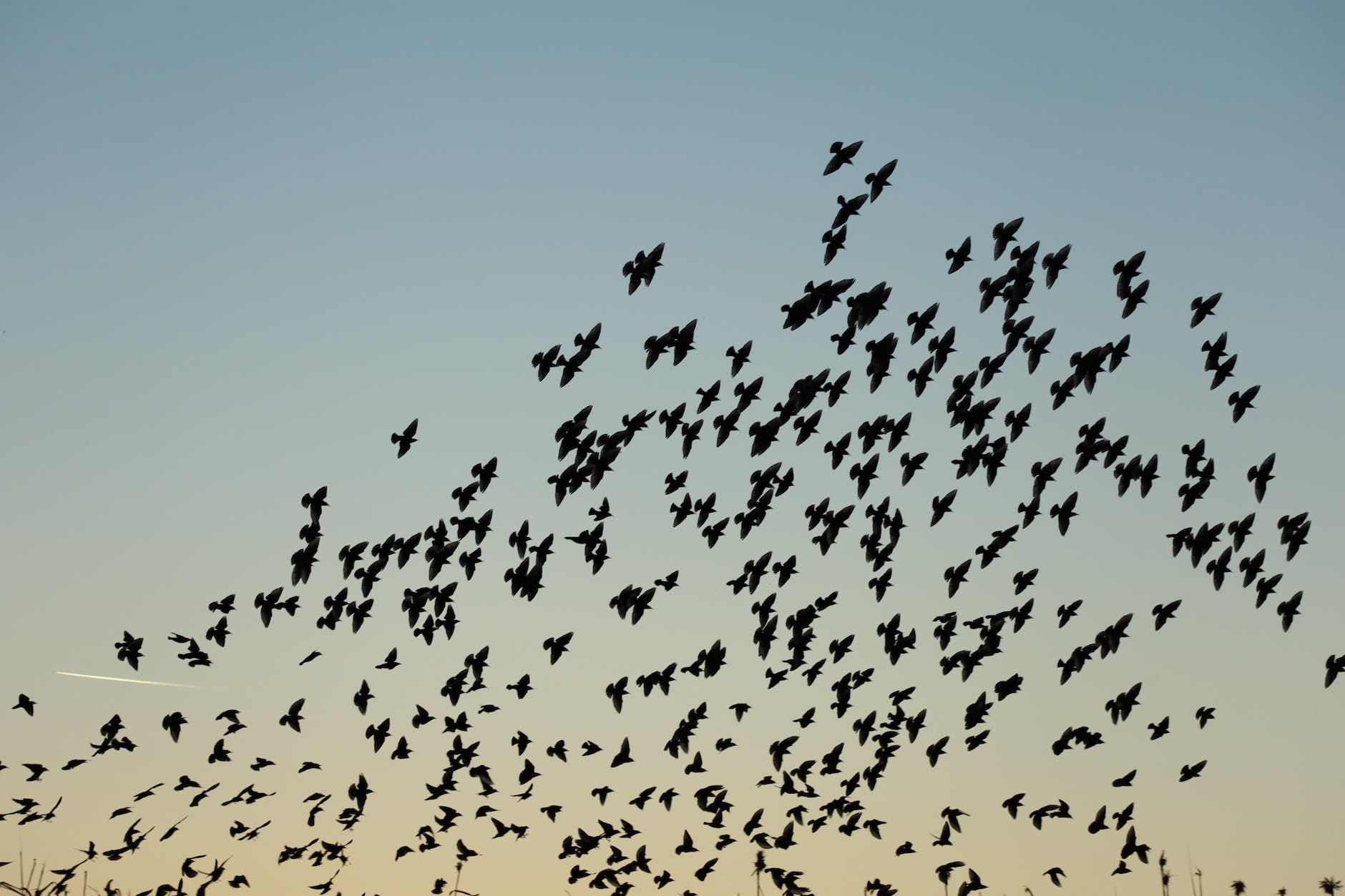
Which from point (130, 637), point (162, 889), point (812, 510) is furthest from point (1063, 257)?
point (162, 889)

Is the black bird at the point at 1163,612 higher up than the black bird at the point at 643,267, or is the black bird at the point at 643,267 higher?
the black bird at the point at 643,267

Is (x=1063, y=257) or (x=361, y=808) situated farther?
(x=361, y=808)

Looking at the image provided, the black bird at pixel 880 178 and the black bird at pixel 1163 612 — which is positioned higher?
the black bird at pixel 880 178

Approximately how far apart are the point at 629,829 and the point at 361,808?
10858 mm

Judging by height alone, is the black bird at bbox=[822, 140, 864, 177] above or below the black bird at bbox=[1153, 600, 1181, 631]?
above

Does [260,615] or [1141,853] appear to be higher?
[260,615]

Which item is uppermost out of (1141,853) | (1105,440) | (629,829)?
(1105,440)

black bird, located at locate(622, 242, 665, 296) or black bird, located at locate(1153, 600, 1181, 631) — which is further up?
black bird, located at locate(622, 242, 665, 296)

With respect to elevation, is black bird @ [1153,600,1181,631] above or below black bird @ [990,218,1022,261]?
below

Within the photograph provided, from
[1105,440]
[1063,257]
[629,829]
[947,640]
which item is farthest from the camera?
[629,829]

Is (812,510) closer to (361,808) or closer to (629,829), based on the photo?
(629,829)

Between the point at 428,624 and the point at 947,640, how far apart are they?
19563mm

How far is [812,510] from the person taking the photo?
60219 millimetres

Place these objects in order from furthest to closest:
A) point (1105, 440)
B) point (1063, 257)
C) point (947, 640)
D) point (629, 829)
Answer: point (629, 829) → point (947, 640) → point (1105, 440) → point (1063, 257)
